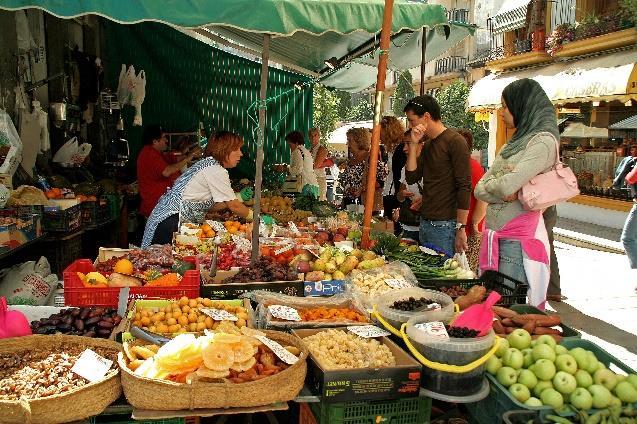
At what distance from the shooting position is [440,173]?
504 centimetres

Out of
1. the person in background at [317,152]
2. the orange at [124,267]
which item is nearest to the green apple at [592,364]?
the orange at [124,267]

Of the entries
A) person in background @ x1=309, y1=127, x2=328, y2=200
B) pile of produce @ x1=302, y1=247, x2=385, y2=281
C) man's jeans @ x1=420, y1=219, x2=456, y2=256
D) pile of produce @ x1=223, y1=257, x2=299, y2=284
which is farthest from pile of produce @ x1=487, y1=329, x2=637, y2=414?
person in background @ x1=309, y1=127, x2=328, y2=200

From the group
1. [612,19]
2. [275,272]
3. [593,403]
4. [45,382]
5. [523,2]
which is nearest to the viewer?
[45,382]

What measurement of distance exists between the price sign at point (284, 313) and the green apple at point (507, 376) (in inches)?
44.3

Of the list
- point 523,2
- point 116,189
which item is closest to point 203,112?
point 116,189

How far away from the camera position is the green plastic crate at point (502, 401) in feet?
8.47

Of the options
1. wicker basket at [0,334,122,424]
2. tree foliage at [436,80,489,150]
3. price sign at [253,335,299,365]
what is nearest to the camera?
wicker basket at [0,334,122,424]

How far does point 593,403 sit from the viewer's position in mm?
2600

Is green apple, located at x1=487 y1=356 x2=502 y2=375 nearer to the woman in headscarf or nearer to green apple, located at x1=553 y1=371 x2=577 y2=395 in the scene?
green apple, located at x1=553 y1=371 x2=577 y2=395

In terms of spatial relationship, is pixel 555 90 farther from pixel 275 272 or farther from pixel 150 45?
pixel 275 272

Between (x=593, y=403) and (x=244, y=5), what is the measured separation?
114 inches

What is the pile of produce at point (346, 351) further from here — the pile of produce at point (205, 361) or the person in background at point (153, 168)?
the person in background at point (153, 168)

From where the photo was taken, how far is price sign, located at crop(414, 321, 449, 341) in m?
2.64

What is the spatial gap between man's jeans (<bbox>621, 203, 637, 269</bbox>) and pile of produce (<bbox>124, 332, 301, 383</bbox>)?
22.0 feet
